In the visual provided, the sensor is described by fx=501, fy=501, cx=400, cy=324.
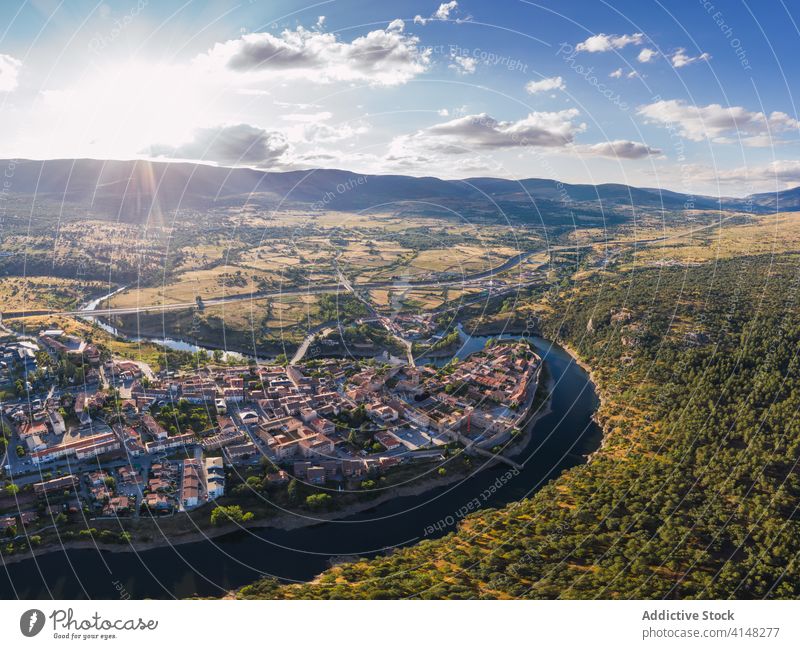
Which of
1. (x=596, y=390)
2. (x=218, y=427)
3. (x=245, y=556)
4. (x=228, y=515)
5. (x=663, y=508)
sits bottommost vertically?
(x=245, y=556)

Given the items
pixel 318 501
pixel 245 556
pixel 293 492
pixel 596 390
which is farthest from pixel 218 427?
pixel 596 390

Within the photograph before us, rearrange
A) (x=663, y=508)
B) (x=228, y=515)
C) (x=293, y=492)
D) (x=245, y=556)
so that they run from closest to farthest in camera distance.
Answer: (x=245, y=556), (x=663, y=508), (x=228, y=515), (x=293, y=492)

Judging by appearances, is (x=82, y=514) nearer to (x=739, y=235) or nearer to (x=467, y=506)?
(x=467, y=506)

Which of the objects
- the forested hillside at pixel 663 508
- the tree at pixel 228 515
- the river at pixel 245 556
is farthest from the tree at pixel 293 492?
the forested hillside at pixel 663 508

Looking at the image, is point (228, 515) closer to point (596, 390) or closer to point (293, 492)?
point (293, 492)

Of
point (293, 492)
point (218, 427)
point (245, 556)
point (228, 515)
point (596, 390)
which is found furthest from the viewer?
point (596, 390)

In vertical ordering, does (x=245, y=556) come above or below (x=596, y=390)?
below

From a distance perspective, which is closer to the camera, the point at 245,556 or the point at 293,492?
the point at 245,556

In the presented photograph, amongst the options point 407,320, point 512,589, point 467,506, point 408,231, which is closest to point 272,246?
point 408,231
